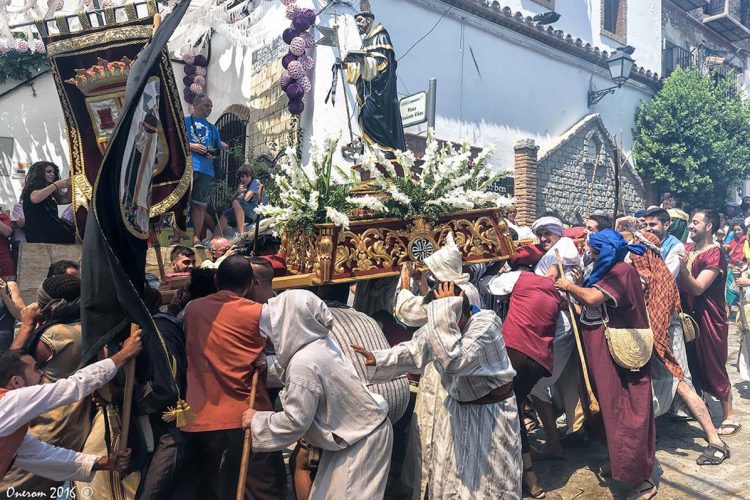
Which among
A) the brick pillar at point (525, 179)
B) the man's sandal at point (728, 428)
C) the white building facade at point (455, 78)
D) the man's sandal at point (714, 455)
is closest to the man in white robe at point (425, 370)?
the man's sandal at point (714, 455)

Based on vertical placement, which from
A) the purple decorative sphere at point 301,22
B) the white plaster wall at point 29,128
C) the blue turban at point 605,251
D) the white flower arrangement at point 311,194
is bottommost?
the blue turban at point 605,251

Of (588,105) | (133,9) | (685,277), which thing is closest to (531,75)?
(588,105)

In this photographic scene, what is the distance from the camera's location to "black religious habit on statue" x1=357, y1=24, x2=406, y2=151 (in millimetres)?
9453

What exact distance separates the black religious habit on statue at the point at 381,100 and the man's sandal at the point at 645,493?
252 inches

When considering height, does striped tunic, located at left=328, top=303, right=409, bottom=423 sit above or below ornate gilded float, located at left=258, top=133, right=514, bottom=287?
below

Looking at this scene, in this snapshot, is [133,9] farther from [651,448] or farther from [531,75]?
[531,75]

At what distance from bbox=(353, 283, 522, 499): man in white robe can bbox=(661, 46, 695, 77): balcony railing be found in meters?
20.0

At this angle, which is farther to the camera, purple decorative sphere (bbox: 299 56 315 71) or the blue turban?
purple decorative sphere (bbox: 299 56 315 71)

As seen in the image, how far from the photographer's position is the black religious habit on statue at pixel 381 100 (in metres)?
9.45

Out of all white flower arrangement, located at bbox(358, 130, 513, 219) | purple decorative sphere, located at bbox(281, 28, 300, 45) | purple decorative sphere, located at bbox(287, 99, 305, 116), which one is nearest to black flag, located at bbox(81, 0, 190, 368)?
white flower arrangement, located at bbox(358, 130, 513, 219)

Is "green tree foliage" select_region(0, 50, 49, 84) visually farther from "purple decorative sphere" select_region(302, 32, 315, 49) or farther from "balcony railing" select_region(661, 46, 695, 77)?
"balcony railing" select_region(661, 46, 695, 77)

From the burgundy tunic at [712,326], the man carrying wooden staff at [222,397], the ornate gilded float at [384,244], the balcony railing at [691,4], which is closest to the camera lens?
the man carrying wooden staff at [222,397]

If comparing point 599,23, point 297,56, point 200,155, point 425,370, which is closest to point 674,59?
point 599,23

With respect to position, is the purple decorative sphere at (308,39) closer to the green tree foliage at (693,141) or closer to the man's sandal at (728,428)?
the man's sandal at (728,428)
